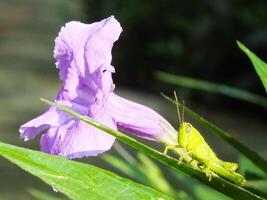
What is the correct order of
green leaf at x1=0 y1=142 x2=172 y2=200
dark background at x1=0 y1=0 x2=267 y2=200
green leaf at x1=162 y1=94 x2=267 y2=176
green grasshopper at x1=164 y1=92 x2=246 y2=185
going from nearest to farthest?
1. green leaf at x1=0 y1=142 x2=172 y2=200
2. green grasshopper at x1=164 y1=92 x2=246 y2=185
3. green leaf at x1=162 y1=94 x2=267 y2=176
4. dark background at x1=0 y1=0 x2=267 y2=200

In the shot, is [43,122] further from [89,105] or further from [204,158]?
[204,158]

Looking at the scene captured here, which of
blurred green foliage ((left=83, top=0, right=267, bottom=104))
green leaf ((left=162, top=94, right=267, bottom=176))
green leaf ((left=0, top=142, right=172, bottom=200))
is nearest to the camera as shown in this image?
green leaf ((left=0, top=142, right=172, bottom=200))

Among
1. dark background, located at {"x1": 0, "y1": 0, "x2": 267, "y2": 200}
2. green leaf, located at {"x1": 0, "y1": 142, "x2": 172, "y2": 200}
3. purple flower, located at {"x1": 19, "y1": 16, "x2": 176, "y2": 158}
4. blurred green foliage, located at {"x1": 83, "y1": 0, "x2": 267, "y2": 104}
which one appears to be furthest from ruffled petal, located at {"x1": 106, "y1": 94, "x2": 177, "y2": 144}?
blurred green foliage, located at {"x1": 83, "y1": 0, "x2": 267, "y2": 104}

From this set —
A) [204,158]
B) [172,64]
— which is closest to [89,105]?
[204,158]

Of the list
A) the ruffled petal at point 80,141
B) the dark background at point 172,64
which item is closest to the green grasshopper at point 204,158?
the ruffled petal at point 80,141

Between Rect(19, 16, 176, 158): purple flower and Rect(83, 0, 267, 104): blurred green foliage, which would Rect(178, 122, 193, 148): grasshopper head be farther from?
Rect(83, 0, 267, 104): blurred green foliage

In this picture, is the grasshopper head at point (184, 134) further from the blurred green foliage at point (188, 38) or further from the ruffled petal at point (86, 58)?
the blurred green foliage at point (188, 38)

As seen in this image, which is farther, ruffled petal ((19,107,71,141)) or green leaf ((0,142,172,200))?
ruffled petal ((19,107,71,141))
